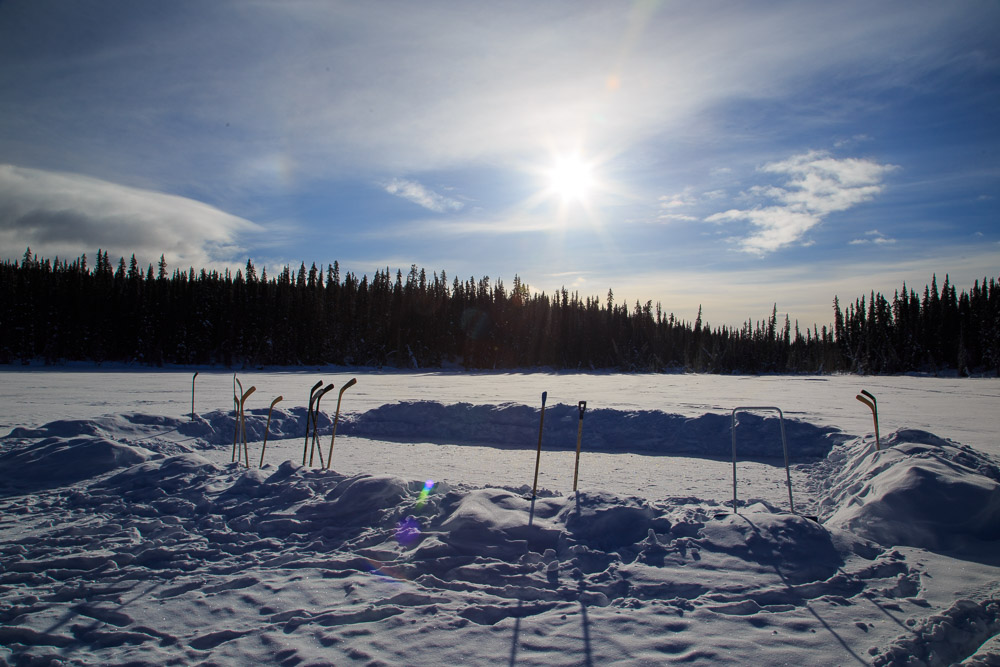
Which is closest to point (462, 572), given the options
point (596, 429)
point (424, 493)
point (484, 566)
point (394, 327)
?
point (484, 566)

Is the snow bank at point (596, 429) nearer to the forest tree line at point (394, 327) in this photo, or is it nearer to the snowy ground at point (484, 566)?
the snowy ground at point (484, 566)

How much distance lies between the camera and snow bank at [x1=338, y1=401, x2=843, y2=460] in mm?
12625

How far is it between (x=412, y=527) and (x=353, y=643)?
6.81ft

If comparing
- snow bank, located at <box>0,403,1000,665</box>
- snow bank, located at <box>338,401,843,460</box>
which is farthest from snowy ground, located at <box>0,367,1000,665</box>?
snow bank, located at <box>338,401,843,460</box>

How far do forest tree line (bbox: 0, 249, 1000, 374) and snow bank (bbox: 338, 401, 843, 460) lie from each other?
156ft

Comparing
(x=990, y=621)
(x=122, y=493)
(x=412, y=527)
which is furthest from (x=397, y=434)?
(x=990, y=621)

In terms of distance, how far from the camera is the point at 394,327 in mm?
67875

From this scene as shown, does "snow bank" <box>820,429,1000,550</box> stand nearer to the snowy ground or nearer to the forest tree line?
the snowy ground

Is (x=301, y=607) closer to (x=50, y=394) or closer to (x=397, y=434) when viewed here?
(x=397, y=434)

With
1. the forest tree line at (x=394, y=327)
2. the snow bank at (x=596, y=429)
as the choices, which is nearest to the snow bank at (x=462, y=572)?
the snow bank at (x=596, y=429)

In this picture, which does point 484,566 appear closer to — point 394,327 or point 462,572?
point 462,572

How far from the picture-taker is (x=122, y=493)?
6941 millimetres

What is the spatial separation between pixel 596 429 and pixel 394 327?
184ft

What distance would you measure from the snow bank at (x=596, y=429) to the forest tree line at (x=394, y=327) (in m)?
47.6
